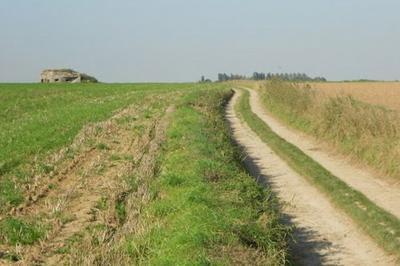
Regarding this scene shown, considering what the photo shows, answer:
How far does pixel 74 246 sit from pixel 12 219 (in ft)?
6.31

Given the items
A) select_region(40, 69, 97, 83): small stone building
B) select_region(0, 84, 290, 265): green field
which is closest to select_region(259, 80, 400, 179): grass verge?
select_region(0, 84, 290, 265): green field

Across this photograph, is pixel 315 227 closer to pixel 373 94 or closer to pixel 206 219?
pixel 206 219

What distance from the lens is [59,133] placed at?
70.3ft

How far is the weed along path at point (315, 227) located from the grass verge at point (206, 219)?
56 cm

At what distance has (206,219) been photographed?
8.98m

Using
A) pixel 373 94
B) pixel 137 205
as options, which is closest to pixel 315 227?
pixel 137 205

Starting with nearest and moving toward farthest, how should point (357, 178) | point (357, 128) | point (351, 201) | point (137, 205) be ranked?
point (137, 205) < point (351, 201) < point (357, 178) < point (357, 128)

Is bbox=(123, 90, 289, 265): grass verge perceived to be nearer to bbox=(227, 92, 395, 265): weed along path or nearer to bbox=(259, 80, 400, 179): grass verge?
bbox=(227, 92, 395, 265): weed along path

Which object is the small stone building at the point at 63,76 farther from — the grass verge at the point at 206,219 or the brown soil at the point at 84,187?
the grass verge at the point at 206,219

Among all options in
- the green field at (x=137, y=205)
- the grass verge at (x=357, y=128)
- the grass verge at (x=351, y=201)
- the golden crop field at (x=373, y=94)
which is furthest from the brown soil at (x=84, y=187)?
the golden crop field at (x=373, y=94)

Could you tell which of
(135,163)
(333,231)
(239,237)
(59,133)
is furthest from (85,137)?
(239,237)

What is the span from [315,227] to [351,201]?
1.99 metres

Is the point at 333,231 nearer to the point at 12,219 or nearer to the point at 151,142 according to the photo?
the point at 12,219

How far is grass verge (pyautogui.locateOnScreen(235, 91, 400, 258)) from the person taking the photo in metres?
10.9
